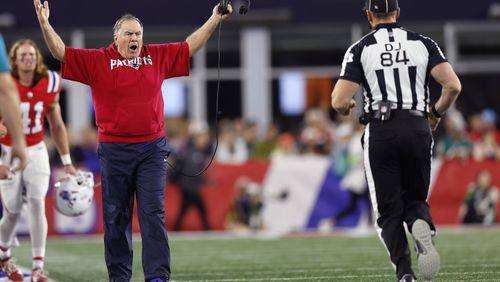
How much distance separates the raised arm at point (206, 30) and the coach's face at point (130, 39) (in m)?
0.39

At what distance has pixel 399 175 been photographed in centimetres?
721

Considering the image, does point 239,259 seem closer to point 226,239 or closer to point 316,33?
point 226,239

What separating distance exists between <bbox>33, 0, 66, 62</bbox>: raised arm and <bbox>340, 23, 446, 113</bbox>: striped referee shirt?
1.83m

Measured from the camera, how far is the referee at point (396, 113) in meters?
7.12

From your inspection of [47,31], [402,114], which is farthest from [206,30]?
[402,114]

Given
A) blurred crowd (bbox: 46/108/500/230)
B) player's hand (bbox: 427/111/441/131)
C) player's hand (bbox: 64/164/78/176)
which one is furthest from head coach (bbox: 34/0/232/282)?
blurred crowd (bbox: 46/108/500/230)

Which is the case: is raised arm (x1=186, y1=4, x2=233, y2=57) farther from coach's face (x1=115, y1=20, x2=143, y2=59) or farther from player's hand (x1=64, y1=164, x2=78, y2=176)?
player's hand (x1=64, y1=164, x2=78, y2=176)

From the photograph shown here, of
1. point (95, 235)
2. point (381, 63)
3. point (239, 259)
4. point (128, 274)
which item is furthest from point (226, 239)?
point (381, 63)

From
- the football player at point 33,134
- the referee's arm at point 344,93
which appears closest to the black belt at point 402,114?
the referee's arm at point 344,93

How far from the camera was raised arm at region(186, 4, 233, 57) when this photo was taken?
782 cm

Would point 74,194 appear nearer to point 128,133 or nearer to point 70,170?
point 70,170

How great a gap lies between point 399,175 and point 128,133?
1750mm

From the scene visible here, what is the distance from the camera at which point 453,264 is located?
10.1 metres

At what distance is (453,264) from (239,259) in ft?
7.78
